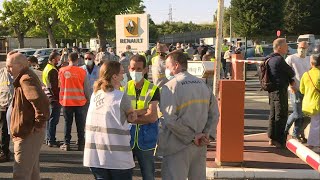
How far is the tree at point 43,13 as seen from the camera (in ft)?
167

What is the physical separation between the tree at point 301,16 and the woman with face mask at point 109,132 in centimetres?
6314

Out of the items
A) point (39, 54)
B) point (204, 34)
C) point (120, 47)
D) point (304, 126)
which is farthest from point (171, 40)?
point (304, 126)

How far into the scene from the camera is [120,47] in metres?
13.5

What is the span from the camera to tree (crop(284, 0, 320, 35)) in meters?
65.5

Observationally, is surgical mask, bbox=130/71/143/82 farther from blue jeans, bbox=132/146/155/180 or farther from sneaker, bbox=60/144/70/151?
sneaker, bbox=60/144/70/151

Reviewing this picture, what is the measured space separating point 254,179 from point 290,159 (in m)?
1.19

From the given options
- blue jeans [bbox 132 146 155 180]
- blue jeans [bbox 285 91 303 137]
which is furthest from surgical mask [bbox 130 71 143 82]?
blue jeans [bbox 285 91 303 137]

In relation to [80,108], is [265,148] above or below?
below

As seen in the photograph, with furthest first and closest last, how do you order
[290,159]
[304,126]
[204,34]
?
[204,34], [304,126], [290,159]

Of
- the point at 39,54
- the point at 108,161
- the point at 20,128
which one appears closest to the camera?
the point at 108,161

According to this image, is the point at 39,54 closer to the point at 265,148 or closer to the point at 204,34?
the point at 265,148

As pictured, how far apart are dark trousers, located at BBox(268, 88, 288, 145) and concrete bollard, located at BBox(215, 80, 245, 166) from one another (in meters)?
1.52

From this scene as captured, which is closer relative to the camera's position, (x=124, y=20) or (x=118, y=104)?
(x=118, y=104)

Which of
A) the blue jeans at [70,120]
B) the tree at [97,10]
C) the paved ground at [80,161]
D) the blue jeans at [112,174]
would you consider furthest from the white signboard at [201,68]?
the tree at [97,10]
